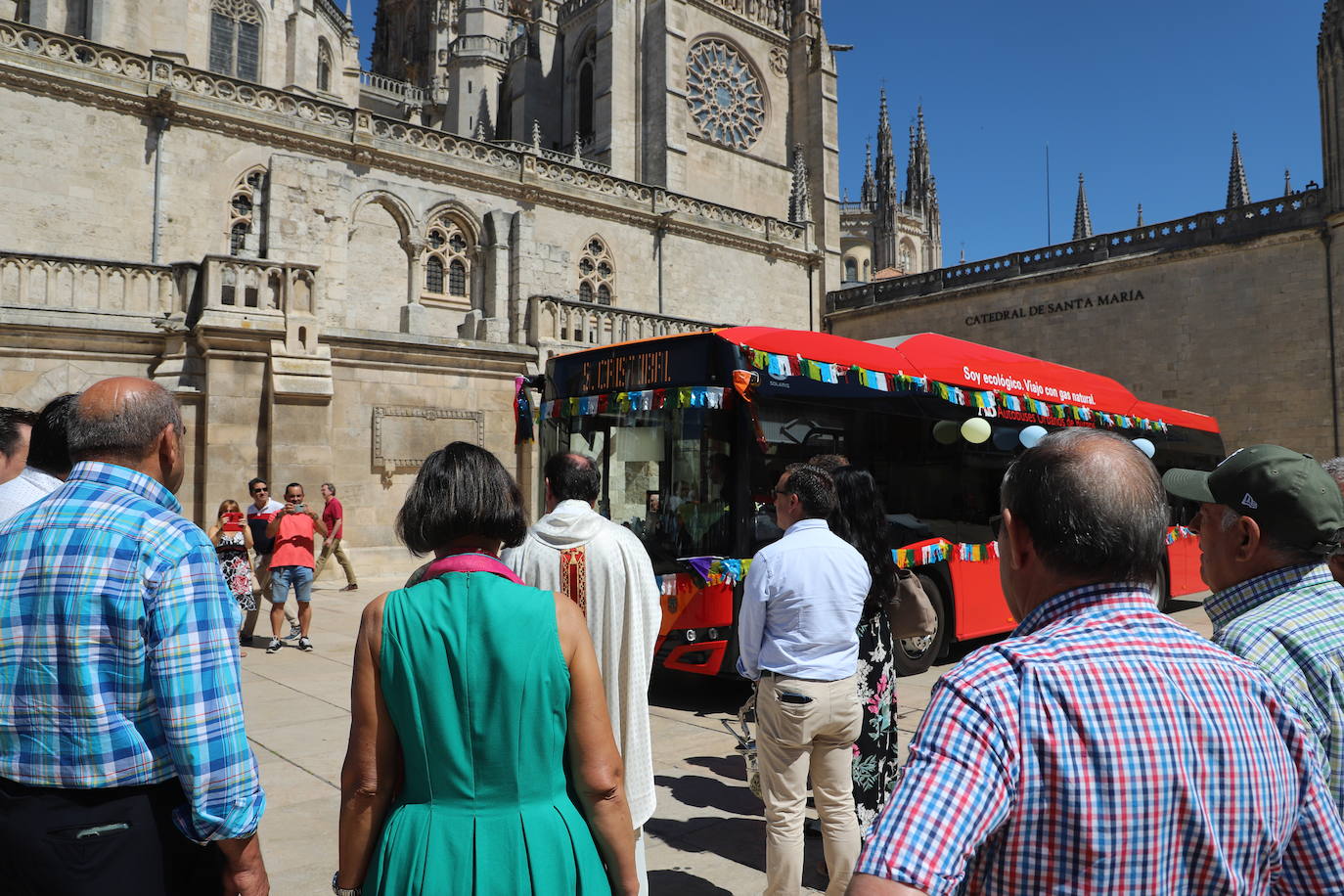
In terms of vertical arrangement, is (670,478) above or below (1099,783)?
above

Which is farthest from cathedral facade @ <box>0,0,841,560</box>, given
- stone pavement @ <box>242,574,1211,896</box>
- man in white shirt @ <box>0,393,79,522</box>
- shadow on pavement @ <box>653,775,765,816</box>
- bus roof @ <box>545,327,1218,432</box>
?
man in white shirt @ <box>0,393,79,522</box>

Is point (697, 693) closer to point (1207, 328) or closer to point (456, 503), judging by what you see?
point (456, 503)

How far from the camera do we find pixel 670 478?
7.21 meters

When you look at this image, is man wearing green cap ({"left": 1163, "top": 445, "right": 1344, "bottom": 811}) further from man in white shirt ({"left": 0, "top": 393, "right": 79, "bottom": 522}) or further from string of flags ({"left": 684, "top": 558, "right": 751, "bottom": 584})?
string of flags ({"left": 684, "top": 558, "right": 751, "bottom": 584})

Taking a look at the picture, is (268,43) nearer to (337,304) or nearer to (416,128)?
(416,128)

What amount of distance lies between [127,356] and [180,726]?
1391 centimetres

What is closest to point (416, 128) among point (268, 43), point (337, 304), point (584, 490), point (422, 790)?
point (337, 304)

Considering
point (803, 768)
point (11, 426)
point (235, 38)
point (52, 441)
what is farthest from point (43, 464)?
point (235, 38)

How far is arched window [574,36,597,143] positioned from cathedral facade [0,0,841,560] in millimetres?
150

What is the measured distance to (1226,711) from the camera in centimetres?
131

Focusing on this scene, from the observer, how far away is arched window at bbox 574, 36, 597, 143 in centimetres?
3762

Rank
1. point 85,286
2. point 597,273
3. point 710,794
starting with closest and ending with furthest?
point 710,794 → point 85,286 → point 597,273

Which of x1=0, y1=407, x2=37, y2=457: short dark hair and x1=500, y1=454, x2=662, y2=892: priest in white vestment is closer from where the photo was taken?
x1=500, y1=454, x2=662, y2=892: priest in white vestment

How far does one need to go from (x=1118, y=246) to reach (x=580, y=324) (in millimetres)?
16507
